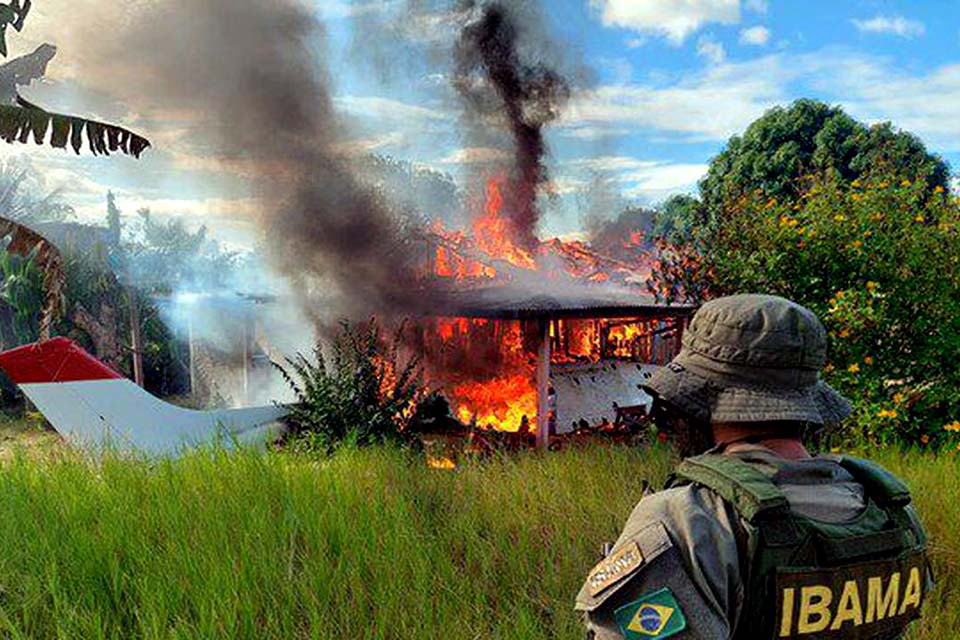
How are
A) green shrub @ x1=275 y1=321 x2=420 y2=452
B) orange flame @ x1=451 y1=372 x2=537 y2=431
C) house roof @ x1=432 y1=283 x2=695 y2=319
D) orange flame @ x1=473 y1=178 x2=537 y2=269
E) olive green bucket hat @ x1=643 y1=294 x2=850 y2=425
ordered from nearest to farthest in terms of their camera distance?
olive green bucket hat @ x1=643 y1=294 x2=850 y2=425 → green shrub @ x1=275 y1=321 x2=420 y2=452 → house roof @ x1=432 y1=283 x2=695 y2=319 → orange flame @ x1=451 y1=372 x2=537 y2=431 → orange flame @ x1=473 y1=178 x2=537 y2=269

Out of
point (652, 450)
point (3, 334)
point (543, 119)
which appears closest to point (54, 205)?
point (3, 334)

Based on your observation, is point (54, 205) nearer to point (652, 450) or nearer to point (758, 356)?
point (652, 450)

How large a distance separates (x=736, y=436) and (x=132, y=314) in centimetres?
1943

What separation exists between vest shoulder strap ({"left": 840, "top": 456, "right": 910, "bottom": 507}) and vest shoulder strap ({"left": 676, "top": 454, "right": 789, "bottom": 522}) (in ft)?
1.21

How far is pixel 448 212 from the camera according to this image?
16.8 metres

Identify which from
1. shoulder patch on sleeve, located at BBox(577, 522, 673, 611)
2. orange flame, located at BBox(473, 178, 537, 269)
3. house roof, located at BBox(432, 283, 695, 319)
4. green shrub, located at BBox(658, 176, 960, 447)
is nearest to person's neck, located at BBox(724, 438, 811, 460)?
shoulder patch on sleeve, located at BBox(577, 522, 673, 611)

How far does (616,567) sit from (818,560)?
46 cm

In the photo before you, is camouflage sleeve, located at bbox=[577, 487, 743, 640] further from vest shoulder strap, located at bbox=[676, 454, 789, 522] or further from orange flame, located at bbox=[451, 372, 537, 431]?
orange flame, located at bbox=[451, 372, 537, 431]

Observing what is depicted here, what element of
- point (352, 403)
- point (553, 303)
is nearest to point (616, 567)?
point (352, 403)

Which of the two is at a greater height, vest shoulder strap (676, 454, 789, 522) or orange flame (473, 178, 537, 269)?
orange flame (473, 178, 537, 269)

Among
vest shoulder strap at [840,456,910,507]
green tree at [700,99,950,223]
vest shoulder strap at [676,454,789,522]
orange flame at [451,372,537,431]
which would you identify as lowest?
orange flame at [451,372,537,431]

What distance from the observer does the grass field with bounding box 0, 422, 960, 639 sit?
3.21 meters

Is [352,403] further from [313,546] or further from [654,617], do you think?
[654,617]

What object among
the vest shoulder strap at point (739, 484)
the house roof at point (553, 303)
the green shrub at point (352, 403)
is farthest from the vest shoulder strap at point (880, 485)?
the house roof at point (553, 303)
